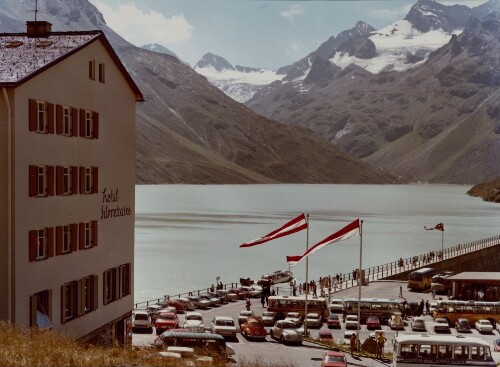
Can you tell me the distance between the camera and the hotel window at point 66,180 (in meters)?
36.8

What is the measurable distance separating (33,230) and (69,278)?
4584 mm

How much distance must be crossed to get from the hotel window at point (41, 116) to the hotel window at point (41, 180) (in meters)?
1.67

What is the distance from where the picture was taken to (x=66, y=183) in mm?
38031

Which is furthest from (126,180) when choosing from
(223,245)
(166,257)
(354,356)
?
(223,245)

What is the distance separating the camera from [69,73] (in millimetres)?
37938

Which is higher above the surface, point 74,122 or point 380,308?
point 74,122

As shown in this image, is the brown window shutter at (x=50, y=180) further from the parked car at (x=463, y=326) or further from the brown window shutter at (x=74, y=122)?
the parked car at (x=463, y=326)

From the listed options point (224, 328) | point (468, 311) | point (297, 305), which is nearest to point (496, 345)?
point (468, 311)

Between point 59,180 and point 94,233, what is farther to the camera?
point 94,233

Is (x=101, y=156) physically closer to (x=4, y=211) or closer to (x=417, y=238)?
(x=4, y=211)

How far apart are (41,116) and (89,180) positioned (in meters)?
6.19

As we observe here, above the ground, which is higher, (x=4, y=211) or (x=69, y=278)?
(x=4, y=211)

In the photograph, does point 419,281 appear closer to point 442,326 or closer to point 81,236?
point 442,326

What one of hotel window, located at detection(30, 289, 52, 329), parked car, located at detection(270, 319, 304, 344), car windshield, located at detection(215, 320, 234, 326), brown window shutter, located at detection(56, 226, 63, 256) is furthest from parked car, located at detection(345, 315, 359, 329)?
hotel window, located at detection(30, 289, 52, 329)
